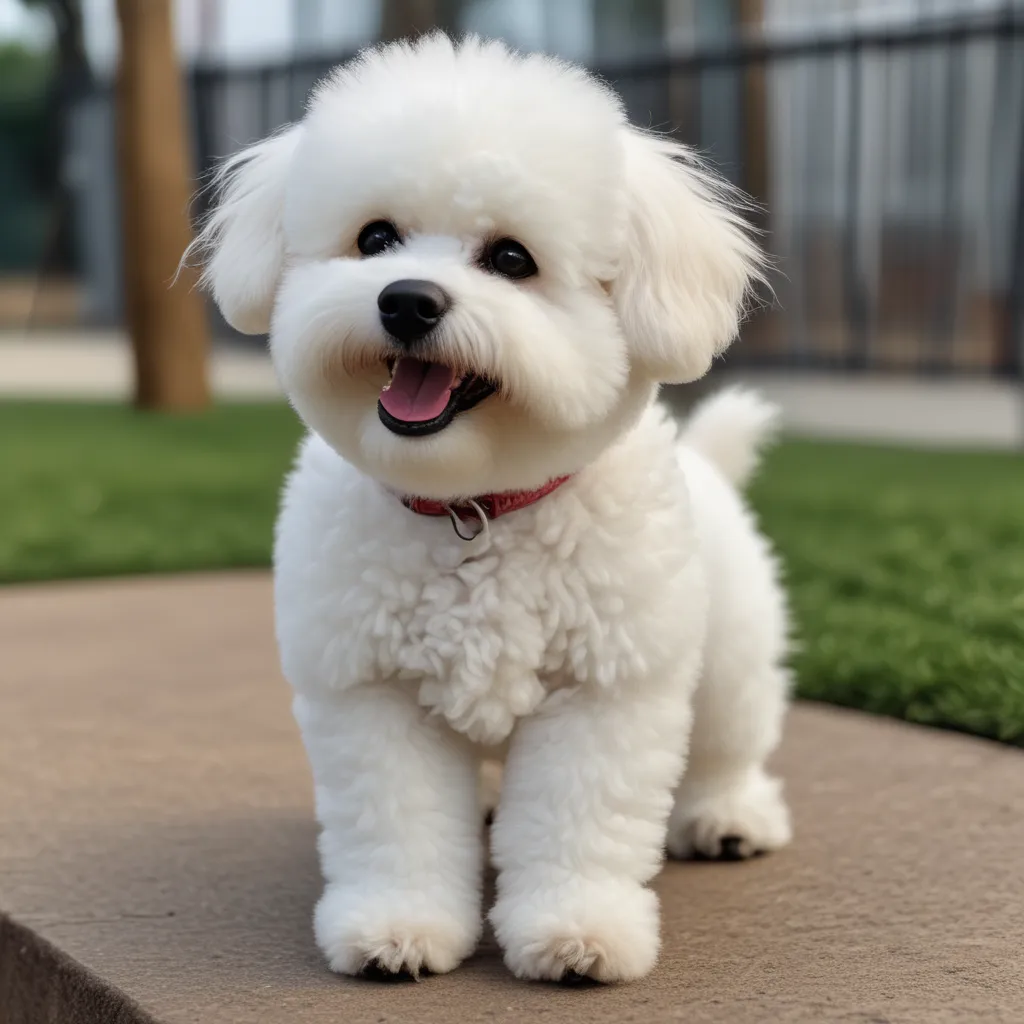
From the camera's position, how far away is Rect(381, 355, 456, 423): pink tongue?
2.11 m

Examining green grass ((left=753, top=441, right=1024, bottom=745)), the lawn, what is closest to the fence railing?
the lawn

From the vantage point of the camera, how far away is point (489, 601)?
2258mm

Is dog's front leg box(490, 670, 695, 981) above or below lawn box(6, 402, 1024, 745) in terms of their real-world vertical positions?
above

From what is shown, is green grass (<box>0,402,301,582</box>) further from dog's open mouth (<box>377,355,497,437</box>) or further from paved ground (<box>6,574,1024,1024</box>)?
dog's open mouth (<box>377,355,497,437</box>)

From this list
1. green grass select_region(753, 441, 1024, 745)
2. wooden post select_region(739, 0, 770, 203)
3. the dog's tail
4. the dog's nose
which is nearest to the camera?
the dog's nose


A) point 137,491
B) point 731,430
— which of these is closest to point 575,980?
point 731,430

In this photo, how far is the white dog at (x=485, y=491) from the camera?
211 centimetres

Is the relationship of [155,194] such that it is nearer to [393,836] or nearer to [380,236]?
[380,236]

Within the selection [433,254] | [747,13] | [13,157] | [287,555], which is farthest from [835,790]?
[13,157]

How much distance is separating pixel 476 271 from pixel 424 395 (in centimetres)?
19

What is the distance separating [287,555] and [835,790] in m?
1.47

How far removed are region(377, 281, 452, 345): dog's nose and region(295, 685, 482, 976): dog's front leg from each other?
1.88 feet

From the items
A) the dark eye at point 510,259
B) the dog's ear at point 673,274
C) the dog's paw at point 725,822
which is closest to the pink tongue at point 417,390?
the dark eye at point 510,259

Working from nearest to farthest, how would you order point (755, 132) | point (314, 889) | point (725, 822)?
1. point (314, 889)
2. point (725, 822)
3. point (755, 132)
